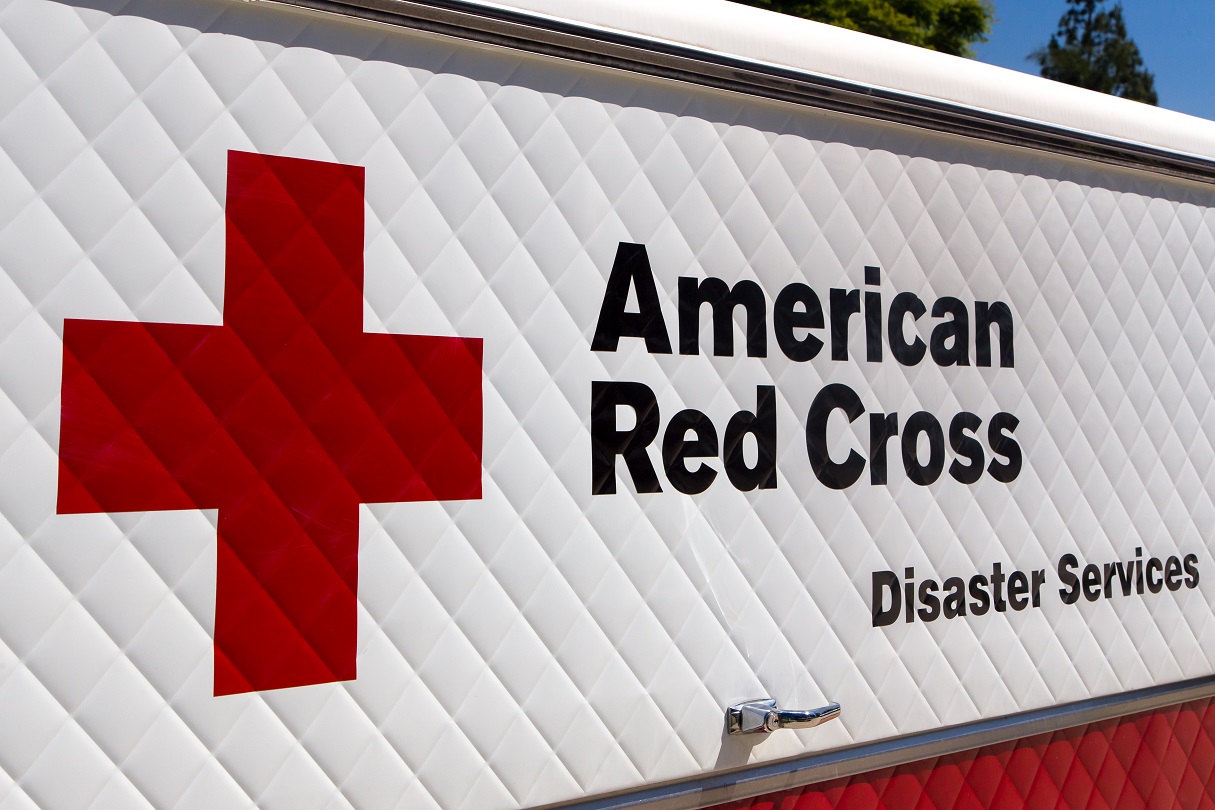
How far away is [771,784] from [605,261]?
1.06m

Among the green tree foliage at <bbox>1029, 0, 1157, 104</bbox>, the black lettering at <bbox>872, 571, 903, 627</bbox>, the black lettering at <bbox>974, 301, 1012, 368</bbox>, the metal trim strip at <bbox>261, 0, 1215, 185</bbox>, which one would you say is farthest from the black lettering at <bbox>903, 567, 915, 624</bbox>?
the green tree foliage at <bbox>1029, 0, 1157, 104</bbox>

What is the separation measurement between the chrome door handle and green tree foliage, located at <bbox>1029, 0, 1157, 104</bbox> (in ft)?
80.7

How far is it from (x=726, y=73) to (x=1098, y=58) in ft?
85.1

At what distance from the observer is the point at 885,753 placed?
6.63ft

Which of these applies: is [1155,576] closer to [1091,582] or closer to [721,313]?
[1091,582]

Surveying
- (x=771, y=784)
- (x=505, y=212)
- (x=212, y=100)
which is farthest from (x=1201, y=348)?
(x=212, y=100)

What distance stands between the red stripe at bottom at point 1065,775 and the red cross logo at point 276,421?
2.97ft

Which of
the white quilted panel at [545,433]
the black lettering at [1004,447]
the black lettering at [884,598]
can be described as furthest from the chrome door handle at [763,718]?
the black lettering at [1004,447]

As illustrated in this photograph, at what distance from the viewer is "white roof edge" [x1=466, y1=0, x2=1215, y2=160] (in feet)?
5.95

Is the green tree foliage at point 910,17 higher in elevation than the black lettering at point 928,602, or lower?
higher

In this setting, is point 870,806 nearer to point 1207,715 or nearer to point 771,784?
point 771,784

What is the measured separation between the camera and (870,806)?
2.03m

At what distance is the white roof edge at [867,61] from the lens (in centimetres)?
181

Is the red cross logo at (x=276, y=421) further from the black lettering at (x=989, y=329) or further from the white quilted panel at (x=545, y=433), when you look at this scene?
the black lettering at (x=989, y=329)
